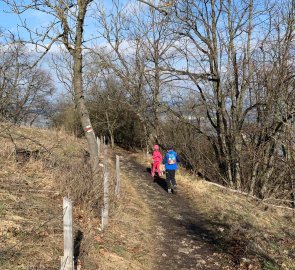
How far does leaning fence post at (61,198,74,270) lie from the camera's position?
14.6 ft

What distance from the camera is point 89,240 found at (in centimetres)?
659

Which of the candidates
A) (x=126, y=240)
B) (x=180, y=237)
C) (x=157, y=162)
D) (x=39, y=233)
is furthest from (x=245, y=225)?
(x=157, y=162)

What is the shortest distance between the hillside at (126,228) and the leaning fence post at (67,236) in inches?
28.0

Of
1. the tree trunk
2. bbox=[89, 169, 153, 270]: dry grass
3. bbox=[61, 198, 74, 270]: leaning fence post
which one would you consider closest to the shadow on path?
bbox=[89, 169, 153, 270]: dry grass

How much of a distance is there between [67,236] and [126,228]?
418 cm

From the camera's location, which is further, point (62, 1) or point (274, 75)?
point (274, 75)

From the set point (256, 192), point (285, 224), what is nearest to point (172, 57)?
point (256, 192)

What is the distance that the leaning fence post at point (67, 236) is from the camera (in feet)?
14.6

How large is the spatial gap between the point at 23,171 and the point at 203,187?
6.69m

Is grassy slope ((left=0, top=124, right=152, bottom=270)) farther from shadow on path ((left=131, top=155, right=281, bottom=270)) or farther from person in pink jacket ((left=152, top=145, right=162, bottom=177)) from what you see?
person in pink jacket ((left=152, top=145, right=162, bottom=177))

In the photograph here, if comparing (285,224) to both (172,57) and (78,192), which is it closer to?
(78,192)

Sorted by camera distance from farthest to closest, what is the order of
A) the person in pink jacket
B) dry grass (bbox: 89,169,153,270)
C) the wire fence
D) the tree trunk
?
the person in pink jacket < the tree trunk < dry grass (bbox: 89,169,153,270) < the wire fence

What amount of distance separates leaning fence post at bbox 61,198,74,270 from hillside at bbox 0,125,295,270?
0.71 metres

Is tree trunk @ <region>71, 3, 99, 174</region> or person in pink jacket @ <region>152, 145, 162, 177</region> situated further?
person in pink jacket @ <region>152, 145, 162, 177</region>
